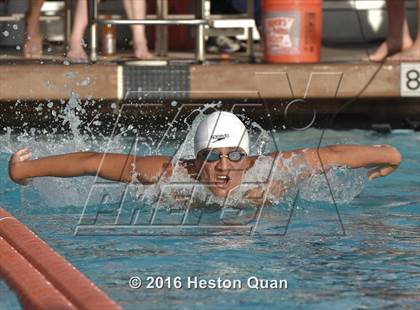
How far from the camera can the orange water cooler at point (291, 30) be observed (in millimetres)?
8938

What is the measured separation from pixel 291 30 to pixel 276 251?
3809 mm

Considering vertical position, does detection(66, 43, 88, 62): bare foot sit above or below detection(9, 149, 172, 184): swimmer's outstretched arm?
below

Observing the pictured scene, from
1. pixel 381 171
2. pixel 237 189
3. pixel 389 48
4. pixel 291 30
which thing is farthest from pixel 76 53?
pixel 381 171

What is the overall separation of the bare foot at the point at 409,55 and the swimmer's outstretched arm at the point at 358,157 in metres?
2.65

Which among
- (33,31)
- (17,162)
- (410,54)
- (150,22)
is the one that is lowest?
(410,54)

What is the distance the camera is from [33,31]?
911cm

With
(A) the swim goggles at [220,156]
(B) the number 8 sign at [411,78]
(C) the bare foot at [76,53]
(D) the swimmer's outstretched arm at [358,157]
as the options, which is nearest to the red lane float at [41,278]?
(A) the swim goggles at [220,156]

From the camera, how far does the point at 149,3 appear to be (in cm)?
1101

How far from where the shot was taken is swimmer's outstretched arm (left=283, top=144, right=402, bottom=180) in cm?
607

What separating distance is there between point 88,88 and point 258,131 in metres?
1.22

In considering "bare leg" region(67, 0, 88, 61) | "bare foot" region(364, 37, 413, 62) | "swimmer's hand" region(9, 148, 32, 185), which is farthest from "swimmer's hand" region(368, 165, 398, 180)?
"bare leg" region(67, 0, 88, 61)

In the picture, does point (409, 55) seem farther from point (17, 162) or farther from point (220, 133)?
point (17, 162)

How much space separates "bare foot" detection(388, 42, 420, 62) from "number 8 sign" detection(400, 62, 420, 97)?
193mm

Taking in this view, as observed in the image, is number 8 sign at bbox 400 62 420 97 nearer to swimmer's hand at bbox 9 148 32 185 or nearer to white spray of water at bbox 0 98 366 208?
white spray of water at bbox 0 98 366 208
